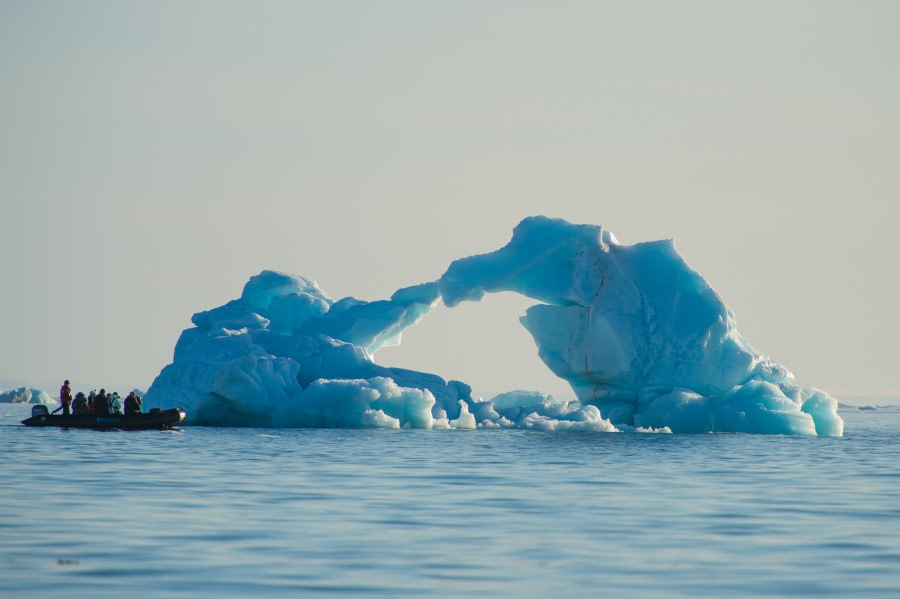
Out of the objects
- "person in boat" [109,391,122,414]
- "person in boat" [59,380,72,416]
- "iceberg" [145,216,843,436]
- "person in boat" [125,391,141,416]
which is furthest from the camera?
"iceberg" [145,216,843,436]

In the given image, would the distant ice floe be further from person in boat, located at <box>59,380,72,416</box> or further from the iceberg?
the iceberg

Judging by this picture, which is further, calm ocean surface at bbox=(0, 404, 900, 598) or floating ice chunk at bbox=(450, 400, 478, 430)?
floating ice chunk at bbox=(450, 400, 478, 430)

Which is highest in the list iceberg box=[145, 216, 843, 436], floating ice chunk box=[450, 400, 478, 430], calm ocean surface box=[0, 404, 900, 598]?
iceberg box=[145, 216, 843, 436]

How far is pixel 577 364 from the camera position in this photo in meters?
41.9

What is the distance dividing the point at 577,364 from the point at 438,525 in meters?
27.0

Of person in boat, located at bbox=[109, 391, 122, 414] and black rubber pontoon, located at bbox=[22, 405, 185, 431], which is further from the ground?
person in boat, located at bbox=[109, 391, 122, 414]

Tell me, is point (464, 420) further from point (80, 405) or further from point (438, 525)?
point (438, 525)

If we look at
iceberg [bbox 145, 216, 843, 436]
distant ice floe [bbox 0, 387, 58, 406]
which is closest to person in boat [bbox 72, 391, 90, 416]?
iceberg [bbox 145, 216, 843, 436]

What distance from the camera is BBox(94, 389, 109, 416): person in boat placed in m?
37.7

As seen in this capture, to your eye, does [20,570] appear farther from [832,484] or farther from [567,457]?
[567,457]

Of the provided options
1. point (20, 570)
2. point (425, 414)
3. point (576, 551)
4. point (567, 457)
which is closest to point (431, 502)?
point (576, 551)

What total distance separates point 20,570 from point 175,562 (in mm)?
1392

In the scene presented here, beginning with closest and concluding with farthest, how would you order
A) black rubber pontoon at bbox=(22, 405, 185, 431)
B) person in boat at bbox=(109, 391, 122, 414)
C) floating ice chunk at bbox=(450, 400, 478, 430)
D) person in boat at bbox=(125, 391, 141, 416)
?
black rubber pontoon at bbox=(22, 405, 185, 431) → person in boat at bbox=(125, 391, 141, 416) → person in boat at bbox=(109, 391, 122, 414) → floating ice chunk at bbox=(450, 400, 478, 430)

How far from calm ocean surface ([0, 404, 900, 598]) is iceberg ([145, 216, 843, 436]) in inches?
485
